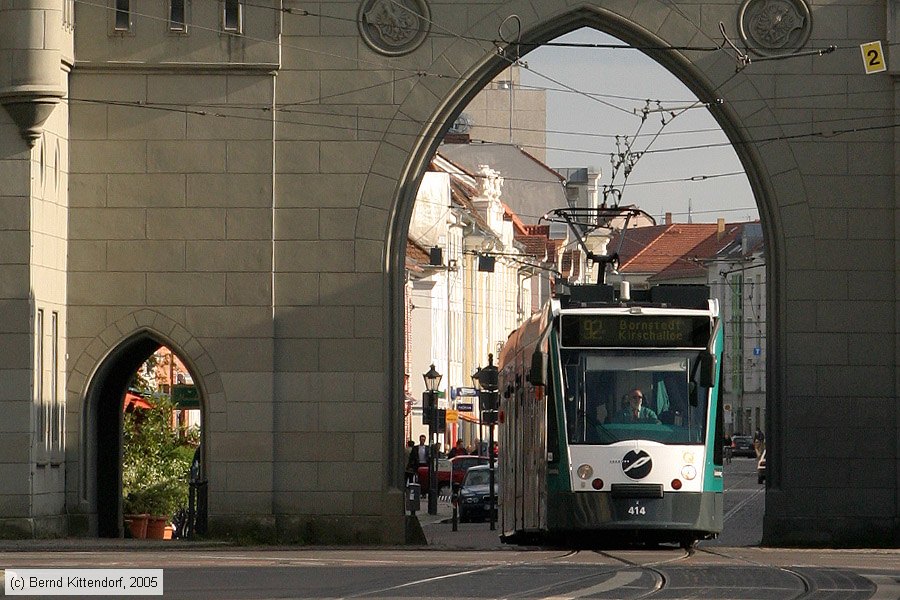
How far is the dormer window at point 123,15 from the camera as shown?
81.1ft

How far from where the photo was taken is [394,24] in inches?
984

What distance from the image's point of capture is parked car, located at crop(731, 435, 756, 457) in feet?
314

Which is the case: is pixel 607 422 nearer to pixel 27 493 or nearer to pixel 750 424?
pixel 27 493

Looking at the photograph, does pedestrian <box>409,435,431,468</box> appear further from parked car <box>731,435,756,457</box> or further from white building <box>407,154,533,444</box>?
parked car <box>731,435,756,457</box>

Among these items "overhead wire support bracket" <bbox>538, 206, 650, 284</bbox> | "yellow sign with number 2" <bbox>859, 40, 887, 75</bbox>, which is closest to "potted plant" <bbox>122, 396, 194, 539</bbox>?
"overhead wire support bracket" <bbox>538, 206, 650, 284</bbox>

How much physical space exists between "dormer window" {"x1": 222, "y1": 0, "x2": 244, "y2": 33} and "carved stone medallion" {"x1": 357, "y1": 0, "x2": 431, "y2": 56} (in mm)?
1462

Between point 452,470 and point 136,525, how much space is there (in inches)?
655

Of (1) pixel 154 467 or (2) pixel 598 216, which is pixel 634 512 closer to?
(2) pixel 598 216

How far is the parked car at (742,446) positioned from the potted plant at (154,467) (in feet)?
216

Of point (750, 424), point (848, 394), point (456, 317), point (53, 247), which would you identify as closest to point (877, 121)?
point (848, 394)

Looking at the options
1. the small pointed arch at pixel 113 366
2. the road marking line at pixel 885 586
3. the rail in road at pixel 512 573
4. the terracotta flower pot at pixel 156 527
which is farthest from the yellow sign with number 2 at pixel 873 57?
the terracotta flower pot at pixel 156 527

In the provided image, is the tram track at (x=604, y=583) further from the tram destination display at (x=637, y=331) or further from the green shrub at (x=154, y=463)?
the green shrub at (x=154, y=463)

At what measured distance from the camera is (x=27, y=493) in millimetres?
23562

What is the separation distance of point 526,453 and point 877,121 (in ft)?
20.9
